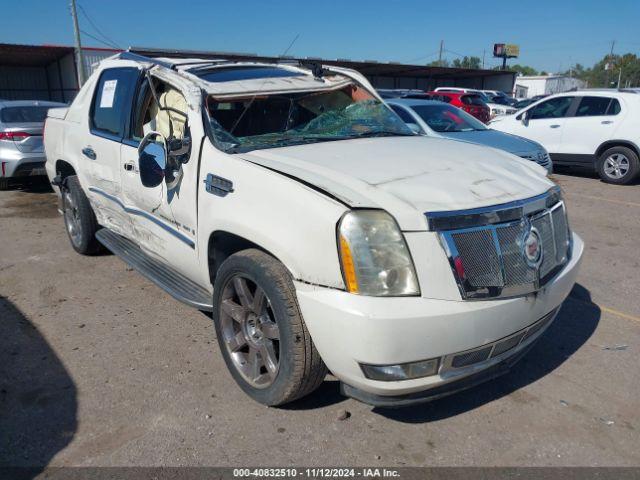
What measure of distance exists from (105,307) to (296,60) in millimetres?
2656

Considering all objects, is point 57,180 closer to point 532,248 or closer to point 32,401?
point 32,401

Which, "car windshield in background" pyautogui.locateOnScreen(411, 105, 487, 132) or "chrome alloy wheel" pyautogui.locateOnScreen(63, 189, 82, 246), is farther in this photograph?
"car windshield in background" pyautogui.locateOnScreen(411, 105, 487, 132)

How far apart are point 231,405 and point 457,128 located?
7.23 m

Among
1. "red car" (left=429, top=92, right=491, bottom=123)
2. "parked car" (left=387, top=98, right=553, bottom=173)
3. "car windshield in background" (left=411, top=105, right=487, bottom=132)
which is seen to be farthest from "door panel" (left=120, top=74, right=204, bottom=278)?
"red car" (left=429, top=92, right=491, bottom=123)

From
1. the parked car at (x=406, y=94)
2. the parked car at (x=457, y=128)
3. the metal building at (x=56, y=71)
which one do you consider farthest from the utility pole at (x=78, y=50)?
the parked car at (x=457, y=128)

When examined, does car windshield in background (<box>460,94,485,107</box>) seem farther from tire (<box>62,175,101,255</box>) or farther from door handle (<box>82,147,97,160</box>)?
door handle (<box>82,147,97,160</box>)

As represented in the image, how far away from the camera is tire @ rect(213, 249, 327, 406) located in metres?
2.59

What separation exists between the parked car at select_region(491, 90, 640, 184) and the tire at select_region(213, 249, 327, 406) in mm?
9472

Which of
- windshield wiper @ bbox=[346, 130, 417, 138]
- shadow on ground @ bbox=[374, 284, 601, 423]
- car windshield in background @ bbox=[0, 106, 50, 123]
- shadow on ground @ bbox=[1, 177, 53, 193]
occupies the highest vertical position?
windshield wiper @ bbox=[346, 130, 417, 138]

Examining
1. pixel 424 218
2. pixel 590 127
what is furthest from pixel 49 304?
pixel 590 127

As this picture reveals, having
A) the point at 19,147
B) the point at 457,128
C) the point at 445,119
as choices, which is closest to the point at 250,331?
the point at 457,128

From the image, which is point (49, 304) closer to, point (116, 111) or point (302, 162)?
point (116, 111)

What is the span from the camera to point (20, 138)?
334 inches

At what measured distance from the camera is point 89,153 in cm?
465
